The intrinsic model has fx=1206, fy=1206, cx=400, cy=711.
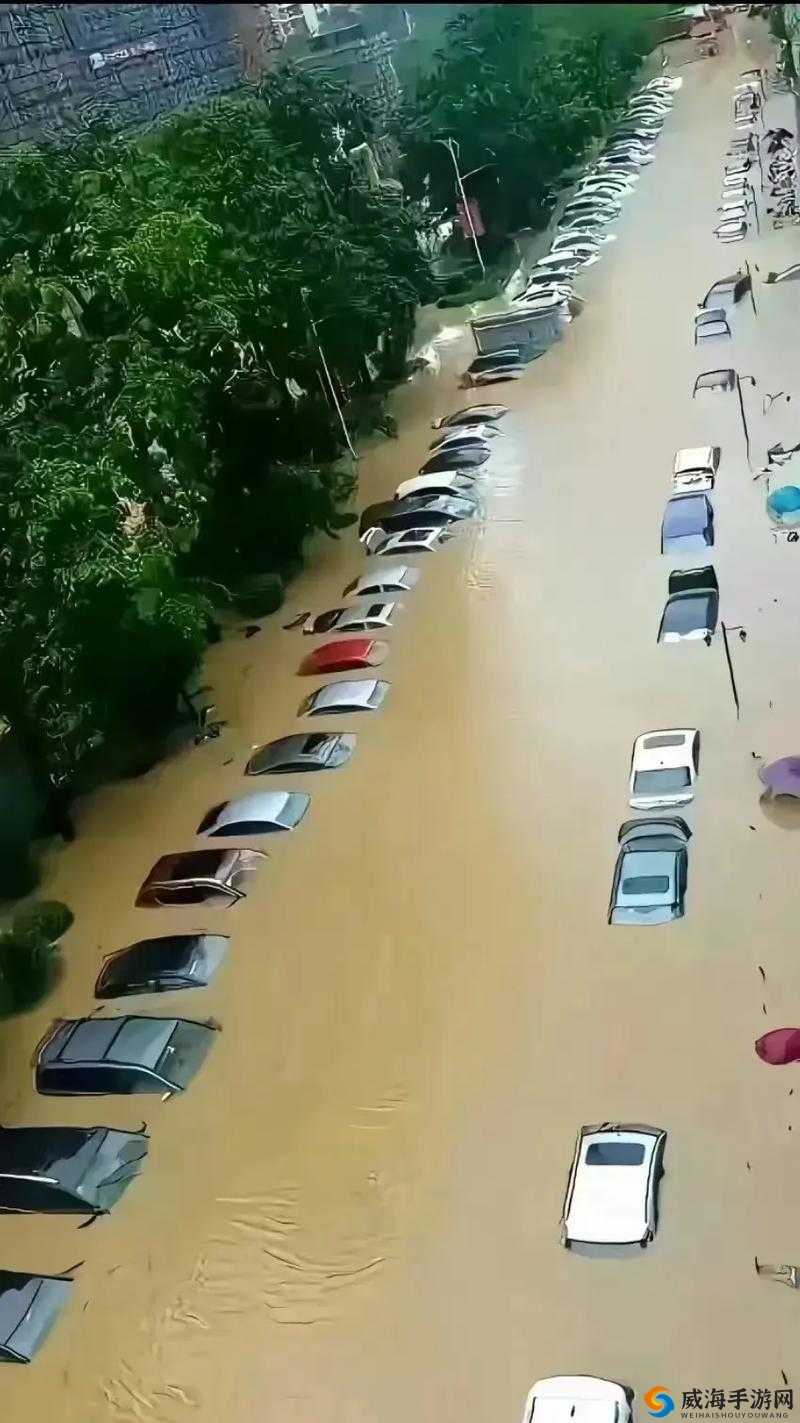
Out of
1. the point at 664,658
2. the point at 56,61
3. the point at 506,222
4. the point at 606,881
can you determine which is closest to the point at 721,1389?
the point at 606,881

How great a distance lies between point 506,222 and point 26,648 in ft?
38.7

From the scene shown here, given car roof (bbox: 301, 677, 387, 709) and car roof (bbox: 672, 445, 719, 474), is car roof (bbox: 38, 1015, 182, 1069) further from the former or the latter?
car roof (bbox: 672, 445, 719, 474)

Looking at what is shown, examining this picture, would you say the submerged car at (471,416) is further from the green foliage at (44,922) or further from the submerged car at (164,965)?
the submerged car at (164,965)

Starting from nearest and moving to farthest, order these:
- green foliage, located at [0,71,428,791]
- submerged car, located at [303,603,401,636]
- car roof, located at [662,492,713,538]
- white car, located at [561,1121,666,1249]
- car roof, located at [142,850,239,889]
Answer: white car, located at [561,1121,666,1249] → car roof, located at [142,850,239,889] → green foliage, located at [0,71,428,791] → car roof, located at [662,492,713,538] → submerged car, located at [303,603,401,636]

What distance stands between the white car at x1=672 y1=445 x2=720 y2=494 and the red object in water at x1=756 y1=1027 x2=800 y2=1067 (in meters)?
5.59

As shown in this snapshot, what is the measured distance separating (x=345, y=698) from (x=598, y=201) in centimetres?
1219

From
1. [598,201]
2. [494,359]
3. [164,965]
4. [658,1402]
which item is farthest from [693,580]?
[598,201]

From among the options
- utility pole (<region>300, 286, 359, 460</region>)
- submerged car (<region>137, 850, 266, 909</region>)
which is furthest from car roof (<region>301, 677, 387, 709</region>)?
utility pole (<region>300, 286, 359, 460</region>)

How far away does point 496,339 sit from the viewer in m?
14.6

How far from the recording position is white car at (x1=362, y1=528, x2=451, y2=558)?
10.9 meters

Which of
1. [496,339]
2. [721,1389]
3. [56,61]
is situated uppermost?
[56,61]

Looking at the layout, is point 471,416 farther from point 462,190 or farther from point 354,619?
point 462,190

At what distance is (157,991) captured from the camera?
7.01m

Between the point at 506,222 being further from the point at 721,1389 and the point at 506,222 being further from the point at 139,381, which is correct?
the point at 721,1389
